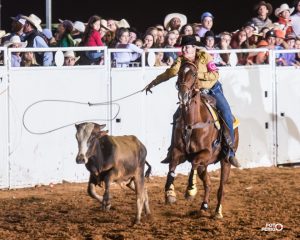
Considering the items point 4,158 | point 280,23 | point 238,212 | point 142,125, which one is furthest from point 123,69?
point 280,23

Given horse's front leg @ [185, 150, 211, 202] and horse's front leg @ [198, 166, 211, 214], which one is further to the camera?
horse's front leg @ [198, 166, 211, 214]

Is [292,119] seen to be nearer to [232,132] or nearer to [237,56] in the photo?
[237,56]

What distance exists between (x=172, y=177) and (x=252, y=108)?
5342 mm

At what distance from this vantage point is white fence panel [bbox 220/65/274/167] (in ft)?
52.4

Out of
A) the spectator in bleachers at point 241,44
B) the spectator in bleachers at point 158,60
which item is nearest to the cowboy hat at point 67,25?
the spectator in bleachers at point 158,60

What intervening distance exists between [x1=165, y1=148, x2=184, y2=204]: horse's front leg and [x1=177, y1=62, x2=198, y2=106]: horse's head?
2.11ft

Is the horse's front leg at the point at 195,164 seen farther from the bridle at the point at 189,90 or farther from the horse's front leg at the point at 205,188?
the bridle at the point at 189,90

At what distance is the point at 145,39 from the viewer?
15.2 m

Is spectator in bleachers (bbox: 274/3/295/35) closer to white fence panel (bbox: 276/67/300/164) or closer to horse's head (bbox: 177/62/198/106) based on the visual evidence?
white fence panel (bbox: 276/67/300/164)

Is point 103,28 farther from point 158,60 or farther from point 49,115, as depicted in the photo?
point 49,115

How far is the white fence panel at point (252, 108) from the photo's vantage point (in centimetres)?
1596

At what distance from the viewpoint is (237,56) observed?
54.4 feet

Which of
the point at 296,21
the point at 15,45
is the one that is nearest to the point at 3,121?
the point at 15,45

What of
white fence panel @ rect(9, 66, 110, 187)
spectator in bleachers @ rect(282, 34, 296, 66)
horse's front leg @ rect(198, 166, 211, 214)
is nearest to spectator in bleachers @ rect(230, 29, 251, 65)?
spectator in bleachers @ rect(282, 34, 296, 66)
